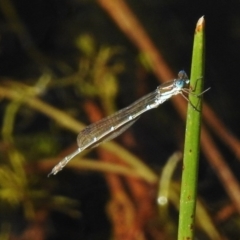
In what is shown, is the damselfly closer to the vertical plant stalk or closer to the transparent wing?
the transparent wing

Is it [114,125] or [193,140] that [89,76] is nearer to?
[114,125]

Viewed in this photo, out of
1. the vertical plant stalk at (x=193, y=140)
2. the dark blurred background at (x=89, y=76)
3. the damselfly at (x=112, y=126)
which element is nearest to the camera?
the vertical plant stalk at (x=193, y=140)

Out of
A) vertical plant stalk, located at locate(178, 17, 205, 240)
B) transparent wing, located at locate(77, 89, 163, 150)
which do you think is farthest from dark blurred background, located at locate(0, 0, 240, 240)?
vertical plant stalk, located at locate(178, 17, 205, 240)

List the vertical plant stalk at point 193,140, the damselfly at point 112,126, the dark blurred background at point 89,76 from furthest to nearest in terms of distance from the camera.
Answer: the dark blurred background at point 89,76, the damselfly at point 112,126, the vertical plant stalk at point 193,140

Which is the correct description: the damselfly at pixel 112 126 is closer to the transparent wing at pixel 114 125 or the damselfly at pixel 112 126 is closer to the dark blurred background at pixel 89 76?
the transparent wing at pixel 114 125

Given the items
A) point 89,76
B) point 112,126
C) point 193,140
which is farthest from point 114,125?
point 193,140

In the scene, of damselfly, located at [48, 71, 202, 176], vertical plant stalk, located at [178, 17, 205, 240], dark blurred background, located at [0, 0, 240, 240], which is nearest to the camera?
vertical plant stalk, located at [178, 17, 205, 240]

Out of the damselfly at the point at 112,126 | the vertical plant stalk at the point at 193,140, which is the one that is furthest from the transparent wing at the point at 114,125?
the vertical plant stalk at the point at 193,140

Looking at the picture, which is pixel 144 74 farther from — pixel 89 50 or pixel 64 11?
pixel 64 11

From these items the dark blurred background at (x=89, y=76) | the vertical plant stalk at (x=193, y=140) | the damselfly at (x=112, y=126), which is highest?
the dark blurred background at (x=89, y=76)
